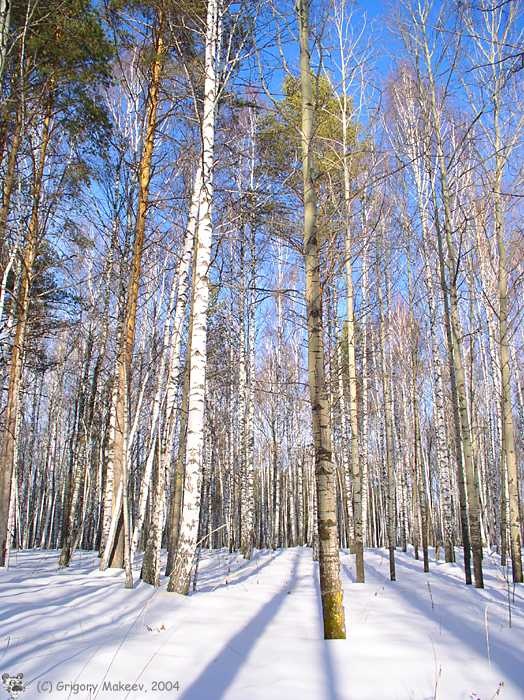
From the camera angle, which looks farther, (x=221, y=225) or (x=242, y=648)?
(x=221, y=225)

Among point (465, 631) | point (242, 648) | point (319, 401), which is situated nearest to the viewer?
point (242, 648)

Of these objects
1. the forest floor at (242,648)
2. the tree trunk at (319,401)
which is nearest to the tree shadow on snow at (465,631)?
the forest floor at (242,648)

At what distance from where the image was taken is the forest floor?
257cm

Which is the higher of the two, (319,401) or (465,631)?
(319,401)

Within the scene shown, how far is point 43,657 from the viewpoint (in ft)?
9.21

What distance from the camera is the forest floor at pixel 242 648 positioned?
257cm

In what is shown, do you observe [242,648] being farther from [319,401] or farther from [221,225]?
[221,225]

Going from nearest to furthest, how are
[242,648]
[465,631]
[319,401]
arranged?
[242,648]
[319,401]
[465,631]

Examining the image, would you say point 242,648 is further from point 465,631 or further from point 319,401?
point 465,631

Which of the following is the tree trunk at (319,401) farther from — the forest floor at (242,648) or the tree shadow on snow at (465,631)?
the tree shadow on snow at (465,631)

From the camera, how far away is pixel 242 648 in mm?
3367

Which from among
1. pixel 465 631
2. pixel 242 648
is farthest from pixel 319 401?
pixel 465 631

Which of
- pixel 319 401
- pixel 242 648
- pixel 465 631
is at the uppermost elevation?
pixel 319 401

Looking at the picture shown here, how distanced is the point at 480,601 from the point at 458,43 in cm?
908
